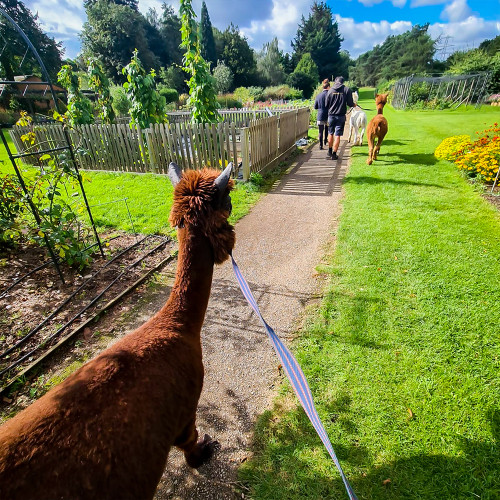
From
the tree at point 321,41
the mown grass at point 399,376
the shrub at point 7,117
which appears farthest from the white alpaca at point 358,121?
the tree at point 321,41

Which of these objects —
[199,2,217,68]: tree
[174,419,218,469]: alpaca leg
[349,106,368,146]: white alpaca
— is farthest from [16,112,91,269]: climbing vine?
[199,2,217,68]: tree

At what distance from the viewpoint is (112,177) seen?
9.02m

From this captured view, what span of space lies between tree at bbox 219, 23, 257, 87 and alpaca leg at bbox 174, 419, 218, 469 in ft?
174

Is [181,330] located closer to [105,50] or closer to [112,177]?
[112,177]

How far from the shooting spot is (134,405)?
1173mm

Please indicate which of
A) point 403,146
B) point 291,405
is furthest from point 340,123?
point 291,405

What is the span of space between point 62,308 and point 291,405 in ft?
9.97

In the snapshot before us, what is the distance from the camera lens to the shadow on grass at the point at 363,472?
1.84 m

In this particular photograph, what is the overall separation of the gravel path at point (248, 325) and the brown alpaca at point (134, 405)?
1.33 ft

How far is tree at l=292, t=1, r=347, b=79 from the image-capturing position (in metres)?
62.5

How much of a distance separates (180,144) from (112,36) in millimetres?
47280

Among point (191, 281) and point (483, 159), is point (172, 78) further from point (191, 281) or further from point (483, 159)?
point (191, 281)

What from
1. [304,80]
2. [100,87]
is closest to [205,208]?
[100,87]

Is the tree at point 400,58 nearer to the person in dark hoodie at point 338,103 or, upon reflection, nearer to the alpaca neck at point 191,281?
the person in dark hoodie at point 338,103
